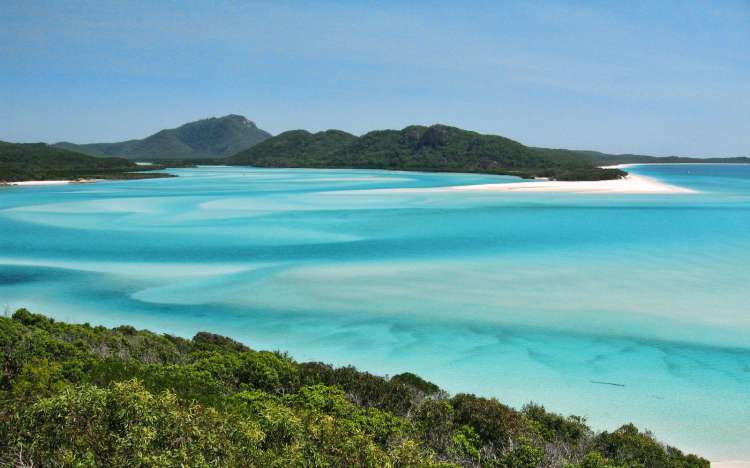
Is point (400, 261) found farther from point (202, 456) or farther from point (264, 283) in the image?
point (202, 456)

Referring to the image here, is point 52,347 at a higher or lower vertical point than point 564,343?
higher

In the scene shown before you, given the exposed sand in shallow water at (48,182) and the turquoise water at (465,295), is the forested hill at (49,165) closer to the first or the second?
the exposed sand in shallow water at (48,182)

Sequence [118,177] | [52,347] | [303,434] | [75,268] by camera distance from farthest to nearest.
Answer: [118,177]
[75,268]
[52,347]
[303,434]

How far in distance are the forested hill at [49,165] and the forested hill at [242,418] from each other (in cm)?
7324

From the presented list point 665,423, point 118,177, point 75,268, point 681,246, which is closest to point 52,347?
point 665,423

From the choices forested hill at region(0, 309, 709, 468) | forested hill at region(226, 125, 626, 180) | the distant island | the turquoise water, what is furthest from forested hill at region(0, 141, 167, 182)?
forested hill at region(0, 309, 709, 468)

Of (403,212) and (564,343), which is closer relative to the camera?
(564,343)

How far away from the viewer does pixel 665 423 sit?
8.24 meters

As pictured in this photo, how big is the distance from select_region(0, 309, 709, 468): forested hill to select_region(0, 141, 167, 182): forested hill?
73239 millimetres

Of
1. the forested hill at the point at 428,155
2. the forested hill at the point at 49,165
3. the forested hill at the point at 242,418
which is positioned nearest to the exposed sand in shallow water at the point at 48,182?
the forested hill at the point at 49,165

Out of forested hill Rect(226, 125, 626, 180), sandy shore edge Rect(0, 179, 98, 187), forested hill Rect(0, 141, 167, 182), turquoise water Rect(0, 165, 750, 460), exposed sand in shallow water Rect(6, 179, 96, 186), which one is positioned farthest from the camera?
forested hill Rect(226, 125, 626, 180)

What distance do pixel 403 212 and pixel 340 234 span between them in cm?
1075

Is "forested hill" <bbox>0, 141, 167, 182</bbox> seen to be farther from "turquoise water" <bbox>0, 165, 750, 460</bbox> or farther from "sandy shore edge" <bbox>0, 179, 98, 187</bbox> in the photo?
"turquoise water" <bbox>0, 165, 750, 460</bbox>

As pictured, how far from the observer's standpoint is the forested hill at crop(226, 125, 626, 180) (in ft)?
381
